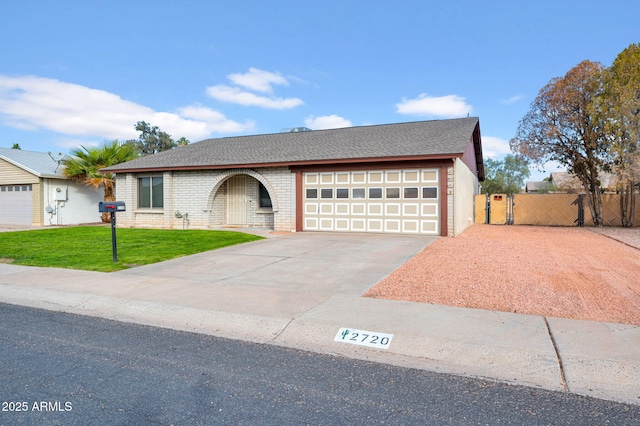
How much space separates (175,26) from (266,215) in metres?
8.57

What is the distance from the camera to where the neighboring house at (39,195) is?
22.7 meters

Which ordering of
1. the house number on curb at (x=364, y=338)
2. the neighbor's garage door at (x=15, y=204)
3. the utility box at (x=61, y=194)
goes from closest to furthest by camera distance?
1. the house number on curb at (x=364, y=338)
2. the utility box at (x=61, y=194)
3. the neighbor's garage door at (x=15, y=204)

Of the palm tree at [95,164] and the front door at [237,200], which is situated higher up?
the palm tree at [95,164]

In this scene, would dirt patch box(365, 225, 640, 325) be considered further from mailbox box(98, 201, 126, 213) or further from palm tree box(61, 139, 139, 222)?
palm tree box(61, 139, 139, 222)

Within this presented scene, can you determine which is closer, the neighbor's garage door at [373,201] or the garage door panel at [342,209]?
the neighbor's garage door at [373,201]

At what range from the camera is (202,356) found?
4312mm

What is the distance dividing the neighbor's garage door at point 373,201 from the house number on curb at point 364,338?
35.4ft

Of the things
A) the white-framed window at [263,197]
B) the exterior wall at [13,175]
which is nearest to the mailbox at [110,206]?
the white-framed window at [263,197]

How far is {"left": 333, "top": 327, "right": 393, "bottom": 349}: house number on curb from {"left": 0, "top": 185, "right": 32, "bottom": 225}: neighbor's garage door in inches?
965

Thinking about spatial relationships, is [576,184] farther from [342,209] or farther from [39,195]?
[39,195]

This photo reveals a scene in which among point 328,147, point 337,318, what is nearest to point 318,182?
point 328,147

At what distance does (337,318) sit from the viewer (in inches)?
211

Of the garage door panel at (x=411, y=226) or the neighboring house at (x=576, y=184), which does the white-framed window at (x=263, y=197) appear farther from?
the neighboring house at (x=576, y=184)

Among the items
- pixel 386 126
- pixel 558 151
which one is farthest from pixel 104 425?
pixel 558 151
